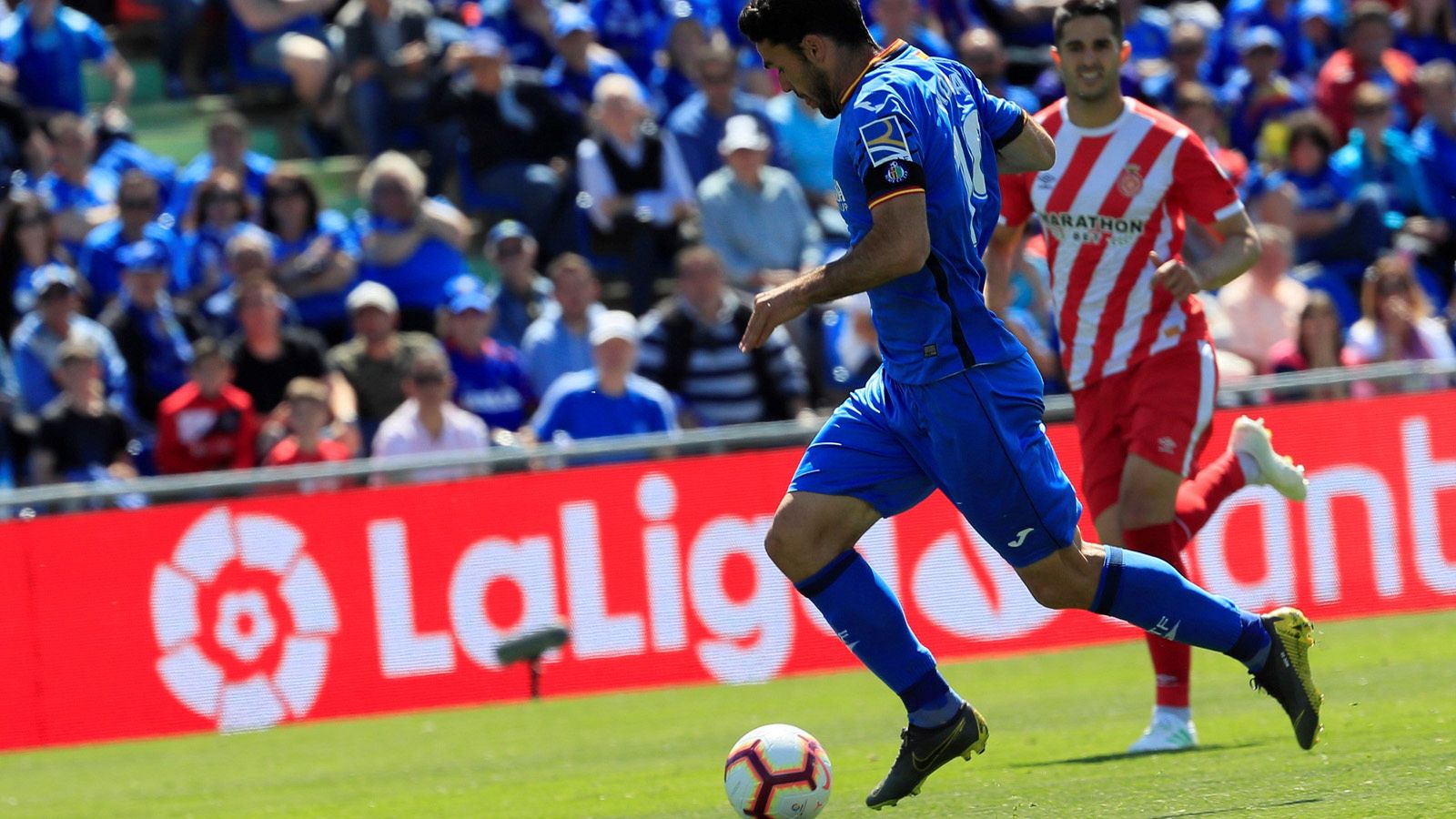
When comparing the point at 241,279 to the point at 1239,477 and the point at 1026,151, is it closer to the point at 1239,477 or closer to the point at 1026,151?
the point at 1239,477

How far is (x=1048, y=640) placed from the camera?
12.2 metres

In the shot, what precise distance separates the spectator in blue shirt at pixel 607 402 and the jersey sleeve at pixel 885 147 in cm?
696

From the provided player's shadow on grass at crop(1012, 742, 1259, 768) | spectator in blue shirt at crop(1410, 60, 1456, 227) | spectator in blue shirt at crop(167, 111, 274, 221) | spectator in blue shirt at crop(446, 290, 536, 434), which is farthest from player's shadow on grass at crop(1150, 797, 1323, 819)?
spectator in blue shirt at crop(1410, 60, 1456, 227)

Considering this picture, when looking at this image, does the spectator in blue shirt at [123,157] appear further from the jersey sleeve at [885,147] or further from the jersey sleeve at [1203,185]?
the jersey sleeve at [885,147]

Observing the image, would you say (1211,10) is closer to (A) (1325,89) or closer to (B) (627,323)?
(A) (1325,89)

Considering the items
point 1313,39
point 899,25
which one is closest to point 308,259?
point 899,25

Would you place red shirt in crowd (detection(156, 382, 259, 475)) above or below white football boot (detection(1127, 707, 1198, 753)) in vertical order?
above

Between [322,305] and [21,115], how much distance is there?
275cm

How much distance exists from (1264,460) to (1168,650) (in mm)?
902

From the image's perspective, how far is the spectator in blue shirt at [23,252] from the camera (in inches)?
534

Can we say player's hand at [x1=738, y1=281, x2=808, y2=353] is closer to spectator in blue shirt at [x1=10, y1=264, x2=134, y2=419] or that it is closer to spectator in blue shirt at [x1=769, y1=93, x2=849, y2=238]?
spectator in blue shirt at [x1=10, y1=264, x2=134, y2=419]

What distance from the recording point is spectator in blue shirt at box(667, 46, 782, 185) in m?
14.9

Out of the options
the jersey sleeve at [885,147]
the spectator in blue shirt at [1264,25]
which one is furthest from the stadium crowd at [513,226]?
the jersey sleeve at [885,147]

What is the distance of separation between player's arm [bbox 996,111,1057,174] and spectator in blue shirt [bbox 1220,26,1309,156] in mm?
10927
